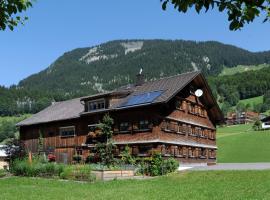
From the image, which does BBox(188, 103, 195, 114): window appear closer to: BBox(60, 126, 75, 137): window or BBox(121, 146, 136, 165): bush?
BBox(121, 146, 136, 165): bush

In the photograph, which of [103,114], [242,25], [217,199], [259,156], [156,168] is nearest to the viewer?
[242,25]

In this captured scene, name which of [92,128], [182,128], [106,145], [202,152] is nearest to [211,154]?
[202,152]

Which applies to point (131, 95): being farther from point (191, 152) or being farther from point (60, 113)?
point (60, 113)

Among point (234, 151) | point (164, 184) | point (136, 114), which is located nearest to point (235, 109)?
point (234, 151)

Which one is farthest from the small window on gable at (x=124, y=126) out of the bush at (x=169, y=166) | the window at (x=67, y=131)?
the bush at (x=169, y=166)

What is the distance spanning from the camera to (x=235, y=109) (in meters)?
197

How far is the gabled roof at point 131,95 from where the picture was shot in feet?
140

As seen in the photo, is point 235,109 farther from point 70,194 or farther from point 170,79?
point 70,194

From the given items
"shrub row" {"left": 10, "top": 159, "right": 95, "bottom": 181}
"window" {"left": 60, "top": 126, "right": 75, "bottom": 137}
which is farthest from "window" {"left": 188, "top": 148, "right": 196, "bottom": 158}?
"shrub row" {"left": 10, "top": 159, "right": 95, "bottom": 181}

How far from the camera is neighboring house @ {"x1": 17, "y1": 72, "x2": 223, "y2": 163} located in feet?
136

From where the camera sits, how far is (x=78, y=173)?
107 feet

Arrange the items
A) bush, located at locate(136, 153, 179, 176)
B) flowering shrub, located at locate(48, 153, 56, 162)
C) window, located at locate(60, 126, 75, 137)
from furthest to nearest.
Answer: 1. window, located at locate(60, 126, 75, 137)
2. flowering shrub, located at locate(48, 153, 56, 162)
3. bush, located at locate(136, 153, 179, 176)

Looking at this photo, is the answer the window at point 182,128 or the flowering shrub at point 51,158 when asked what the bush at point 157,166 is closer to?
the window at point 182,128

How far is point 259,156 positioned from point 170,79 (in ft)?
90.3
